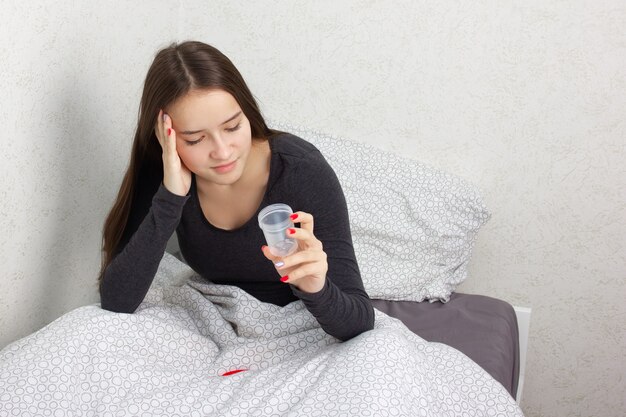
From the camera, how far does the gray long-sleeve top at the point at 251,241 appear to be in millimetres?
1466

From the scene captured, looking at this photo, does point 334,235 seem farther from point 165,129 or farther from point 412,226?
→ point 412,226

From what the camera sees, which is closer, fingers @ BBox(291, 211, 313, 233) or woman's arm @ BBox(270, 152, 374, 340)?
fingers @ BBox(291, 211, 313, 233)

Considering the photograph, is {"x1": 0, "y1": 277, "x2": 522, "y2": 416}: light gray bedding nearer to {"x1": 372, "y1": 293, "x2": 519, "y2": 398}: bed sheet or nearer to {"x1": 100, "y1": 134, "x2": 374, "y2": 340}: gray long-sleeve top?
{"x1": 100, "y1": 134, "x2": 374, "y2": 340}: gray long-sleeve top

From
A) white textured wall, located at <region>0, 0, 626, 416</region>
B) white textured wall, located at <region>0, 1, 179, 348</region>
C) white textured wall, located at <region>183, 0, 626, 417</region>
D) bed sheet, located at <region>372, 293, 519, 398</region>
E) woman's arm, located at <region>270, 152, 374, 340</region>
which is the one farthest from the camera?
white textured wall, located at <region>183, 0, 626, 417</region>

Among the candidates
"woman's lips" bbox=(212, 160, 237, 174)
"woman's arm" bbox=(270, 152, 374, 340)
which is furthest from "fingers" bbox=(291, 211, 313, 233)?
"woman's lips" bbox=(212, 160, 237, 174)

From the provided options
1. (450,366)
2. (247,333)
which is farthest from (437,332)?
(247,333)

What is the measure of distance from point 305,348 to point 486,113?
1.01 m

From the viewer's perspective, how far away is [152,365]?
4.54 ft

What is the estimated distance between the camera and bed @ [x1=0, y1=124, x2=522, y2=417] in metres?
1.23

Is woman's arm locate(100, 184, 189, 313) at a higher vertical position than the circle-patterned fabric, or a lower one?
higher

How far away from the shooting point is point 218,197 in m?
1.60

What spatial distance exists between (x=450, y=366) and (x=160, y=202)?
0.64m

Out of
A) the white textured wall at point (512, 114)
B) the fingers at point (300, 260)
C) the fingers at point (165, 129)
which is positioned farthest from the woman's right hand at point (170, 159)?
the white textured wall at point (512, 114)

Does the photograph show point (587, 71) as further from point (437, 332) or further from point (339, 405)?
point (339, 405)
